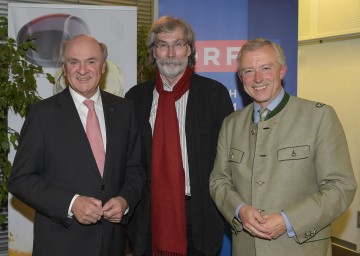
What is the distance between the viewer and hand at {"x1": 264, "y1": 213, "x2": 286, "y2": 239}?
1828 mm

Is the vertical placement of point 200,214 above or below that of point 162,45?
below

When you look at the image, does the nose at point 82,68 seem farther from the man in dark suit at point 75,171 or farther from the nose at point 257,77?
the nose at point 257,77

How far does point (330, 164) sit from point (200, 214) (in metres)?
0.90

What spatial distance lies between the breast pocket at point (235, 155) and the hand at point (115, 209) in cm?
59

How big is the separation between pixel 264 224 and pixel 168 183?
76 cm

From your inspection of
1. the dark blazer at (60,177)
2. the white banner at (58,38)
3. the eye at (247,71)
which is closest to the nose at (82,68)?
the dark blazer at (60,177)

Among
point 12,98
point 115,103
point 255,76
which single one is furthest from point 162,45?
point 12,98

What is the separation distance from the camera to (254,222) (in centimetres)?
186

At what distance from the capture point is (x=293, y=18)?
11.3 feet

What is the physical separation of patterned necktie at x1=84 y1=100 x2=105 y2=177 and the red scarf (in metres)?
0.47

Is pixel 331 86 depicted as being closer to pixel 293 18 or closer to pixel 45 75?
pixel 293 18

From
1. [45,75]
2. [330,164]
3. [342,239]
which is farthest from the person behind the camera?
[342,239]

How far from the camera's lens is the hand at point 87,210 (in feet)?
6.21

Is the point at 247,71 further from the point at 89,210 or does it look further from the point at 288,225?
the point at 89,210
